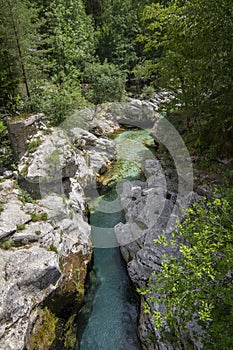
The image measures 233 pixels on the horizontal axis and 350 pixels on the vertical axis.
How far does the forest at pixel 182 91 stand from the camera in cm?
382

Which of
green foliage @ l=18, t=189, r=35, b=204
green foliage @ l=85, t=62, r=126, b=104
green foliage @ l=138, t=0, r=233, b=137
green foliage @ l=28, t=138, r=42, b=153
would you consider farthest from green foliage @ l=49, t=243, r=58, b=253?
green foliage @ l=85, t=62, r=126, b=104

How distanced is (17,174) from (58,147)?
1.94 metres

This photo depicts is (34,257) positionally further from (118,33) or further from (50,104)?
(118,33)

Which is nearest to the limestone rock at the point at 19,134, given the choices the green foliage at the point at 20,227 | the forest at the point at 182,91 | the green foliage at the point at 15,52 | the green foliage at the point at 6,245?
the forest at the point at 182,91

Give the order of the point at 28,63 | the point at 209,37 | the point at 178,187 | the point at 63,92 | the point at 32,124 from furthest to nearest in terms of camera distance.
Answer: the point at 63,92, the point at 28,63, the point at 32,124, the point at 178,187, the point at 209,37

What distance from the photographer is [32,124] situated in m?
10.8

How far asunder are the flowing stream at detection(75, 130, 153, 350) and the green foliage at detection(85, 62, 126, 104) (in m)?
12.1

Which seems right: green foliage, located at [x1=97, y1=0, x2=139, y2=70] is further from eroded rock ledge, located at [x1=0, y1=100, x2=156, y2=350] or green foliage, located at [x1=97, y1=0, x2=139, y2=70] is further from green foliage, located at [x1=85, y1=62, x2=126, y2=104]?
eroded rock ledge, located at [x1=0, y1=100, x2=156, y2=350]

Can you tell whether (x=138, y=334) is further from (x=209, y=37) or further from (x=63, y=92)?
(x=63, y=92)

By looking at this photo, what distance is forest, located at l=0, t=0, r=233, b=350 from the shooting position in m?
3.82

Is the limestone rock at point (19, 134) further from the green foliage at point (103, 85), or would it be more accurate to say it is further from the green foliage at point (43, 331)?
the green foliage at point (103, 85)

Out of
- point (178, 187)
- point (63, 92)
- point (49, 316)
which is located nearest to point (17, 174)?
point (49, 316)

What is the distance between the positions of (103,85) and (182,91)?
12805mm

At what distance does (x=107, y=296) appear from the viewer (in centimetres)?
695
